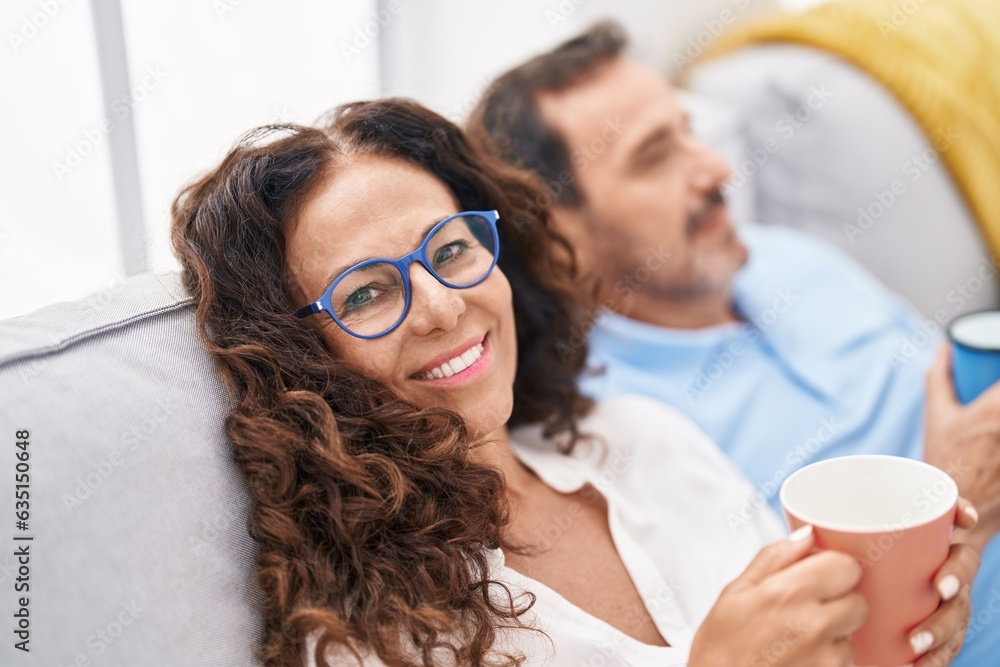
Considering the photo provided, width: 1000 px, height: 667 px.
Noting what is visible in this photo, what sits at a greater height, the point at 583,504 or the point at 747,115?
the point at 747,115

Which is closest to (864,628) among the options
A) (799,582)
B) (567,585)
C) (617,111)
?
(799,582)

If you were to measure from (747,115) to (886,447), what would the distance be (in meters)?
1.01

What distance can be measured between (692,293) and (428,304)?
1070 millimetres

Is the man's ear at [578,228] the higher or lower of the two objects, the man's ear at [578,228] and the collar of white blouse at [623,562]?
the higher

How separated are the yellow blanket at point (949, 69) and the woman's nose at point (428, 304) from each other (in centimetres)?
166

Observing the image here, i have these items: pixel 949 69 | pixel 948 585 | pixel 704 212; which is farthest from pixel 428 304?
pixel 949 69

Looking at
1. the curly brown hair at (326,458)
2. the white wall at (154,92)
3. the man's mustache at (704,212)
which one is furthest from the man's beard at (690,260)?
the curly brown hair at (326,458)

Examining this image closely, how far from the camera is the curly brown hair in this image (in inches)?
36.6

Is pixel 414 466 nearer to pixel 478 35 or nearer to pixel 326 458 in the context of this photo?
pixel 326 458

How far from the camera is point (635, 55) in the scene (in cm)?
236

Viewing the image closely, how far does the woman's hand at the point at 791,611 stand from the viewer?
0.84 meters

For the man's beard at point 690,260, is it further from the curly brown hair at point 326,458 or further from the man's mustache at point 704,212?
the curly brown hair at point 326,458

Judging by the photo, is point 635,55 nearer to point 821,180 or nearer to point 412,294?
point 821,180

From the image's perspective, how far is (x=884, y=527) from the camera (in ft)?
2.67
